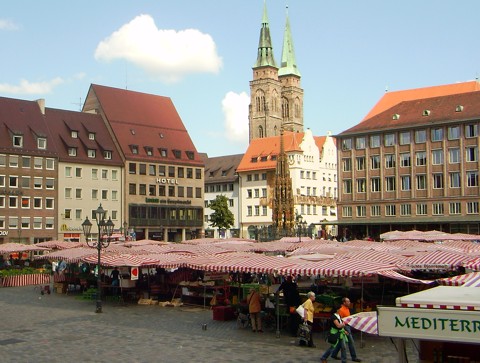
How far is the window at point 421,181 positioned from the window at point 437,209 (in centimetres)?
233

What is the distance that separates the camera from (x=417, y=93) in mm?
90938

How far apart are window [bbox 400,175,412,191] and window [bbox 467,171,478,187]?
665 centimetres

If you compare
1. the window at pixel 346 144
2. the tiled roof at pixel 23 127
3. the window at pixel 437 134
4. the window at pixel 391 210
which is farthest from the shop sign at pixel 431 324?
the window at pixel 346 144

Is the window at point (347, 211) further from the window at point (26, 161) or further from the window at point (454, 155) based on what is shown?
the window at point (26, 161)

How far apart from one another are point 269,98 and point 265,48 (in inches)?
428

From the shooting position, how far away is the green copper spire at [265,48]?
14688 centimetres

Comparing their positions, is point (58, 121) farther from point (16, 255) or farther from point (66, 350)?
point (66, 350)

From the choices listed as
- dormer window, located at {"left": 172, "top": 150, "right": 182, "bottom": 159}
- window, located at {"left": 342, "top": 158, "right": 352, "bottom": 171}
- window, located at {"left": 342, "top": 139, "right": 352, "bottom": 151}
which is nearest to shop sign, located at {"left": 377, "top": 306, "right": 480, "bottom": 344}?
window, located at {"left": 342, "top": 158, "right": 352, "bottom": 171}

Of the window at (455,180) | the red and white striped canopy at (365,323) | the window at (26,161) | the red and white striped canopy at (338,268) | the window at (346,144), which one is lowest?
the red and white striped canopy at (365,323)

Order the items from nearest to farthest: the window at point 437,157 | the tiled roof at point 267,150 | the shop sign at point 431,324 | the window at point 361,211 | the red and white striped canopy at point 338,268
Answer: the shop sign at point 431,324, the red and white striped canopy at point 338,268, the window at point 437,157, the window at point 361,211, the tiled roof at point 267,150

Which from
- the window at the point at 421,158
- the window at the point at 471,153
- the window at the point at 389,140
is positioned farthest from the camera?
the window at the point at 389,140

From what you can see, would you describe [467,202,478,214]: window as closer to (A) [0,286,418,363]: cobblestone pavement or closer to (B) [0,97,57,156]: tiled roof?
(B) [0,97,57,156]: tiled roof

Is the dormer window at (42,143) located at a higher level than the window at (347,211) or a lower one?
higher

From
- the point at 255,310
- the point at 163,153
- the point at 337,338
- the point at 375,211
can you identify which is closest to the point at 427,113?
the point at 375,211
